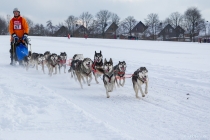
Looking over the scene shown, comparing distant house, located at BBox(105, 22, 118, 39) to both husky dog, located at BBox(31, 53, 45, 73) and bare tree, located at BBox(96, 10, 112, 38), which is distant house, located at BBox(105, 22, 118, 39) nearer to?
bare tree, located at BBox(96, 10, 112, 38)

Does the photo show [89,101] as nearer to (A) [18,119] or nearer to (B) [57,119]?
(B) [57,119]

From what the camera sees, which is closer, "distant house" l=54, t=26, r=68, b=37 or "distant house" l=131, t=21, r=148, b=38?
"distant house" l=131, t=21, r=148, b=38

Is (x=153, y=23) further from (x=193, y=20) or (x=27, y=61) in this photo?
(x=27, y=61)

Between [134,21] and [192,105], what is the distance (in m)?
61.6

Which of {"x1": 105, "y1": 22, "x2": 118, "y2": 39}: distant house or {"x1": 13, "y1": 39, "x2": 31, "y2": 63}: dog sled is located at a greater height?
{"x1": 105, "y1": 22, "x2": 118, "y2": 39}: distant house

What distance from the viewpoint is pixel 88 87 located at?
7.22 metres

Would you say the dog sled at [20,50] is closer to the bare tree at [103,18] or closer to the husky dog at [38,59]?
the husky dog at [38,59]

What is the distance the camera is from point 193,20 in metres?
56.2

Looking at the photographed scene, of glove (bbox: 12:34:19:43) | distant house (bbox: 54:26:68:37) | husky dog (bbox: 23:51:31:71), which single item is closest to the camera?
husky dog (bbox: 23:51:31:71)

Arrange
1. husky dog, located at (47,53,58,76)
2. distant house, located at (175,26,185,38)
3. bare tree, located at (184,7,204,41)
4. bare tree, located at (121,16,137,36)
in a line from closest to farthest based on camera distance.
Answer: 1. husky dog, located at (47,53,58,76)
2. bare tree, located at (184,7,204,41)
3. distant house, located at (175,26,185,38)
4. bare tree, located at (121,16,137,36)

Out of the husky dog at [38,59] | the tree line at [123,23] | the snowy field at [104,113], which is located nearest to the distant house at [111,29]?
the tree line at [123,23]

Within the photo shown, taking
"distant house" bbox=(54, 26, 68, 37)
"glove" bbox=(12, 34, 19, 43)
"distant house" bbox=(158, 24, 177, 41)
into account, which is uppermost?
"distant house" bbox=(54, 26, 68, 37)

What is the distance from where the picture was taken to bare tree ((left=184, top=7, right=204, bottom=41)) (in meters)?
55.7

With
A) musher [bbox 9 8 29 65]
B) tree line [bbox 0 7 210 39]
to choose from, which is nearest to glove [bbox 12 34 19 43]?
musher [bbox 9 8 29 65]
